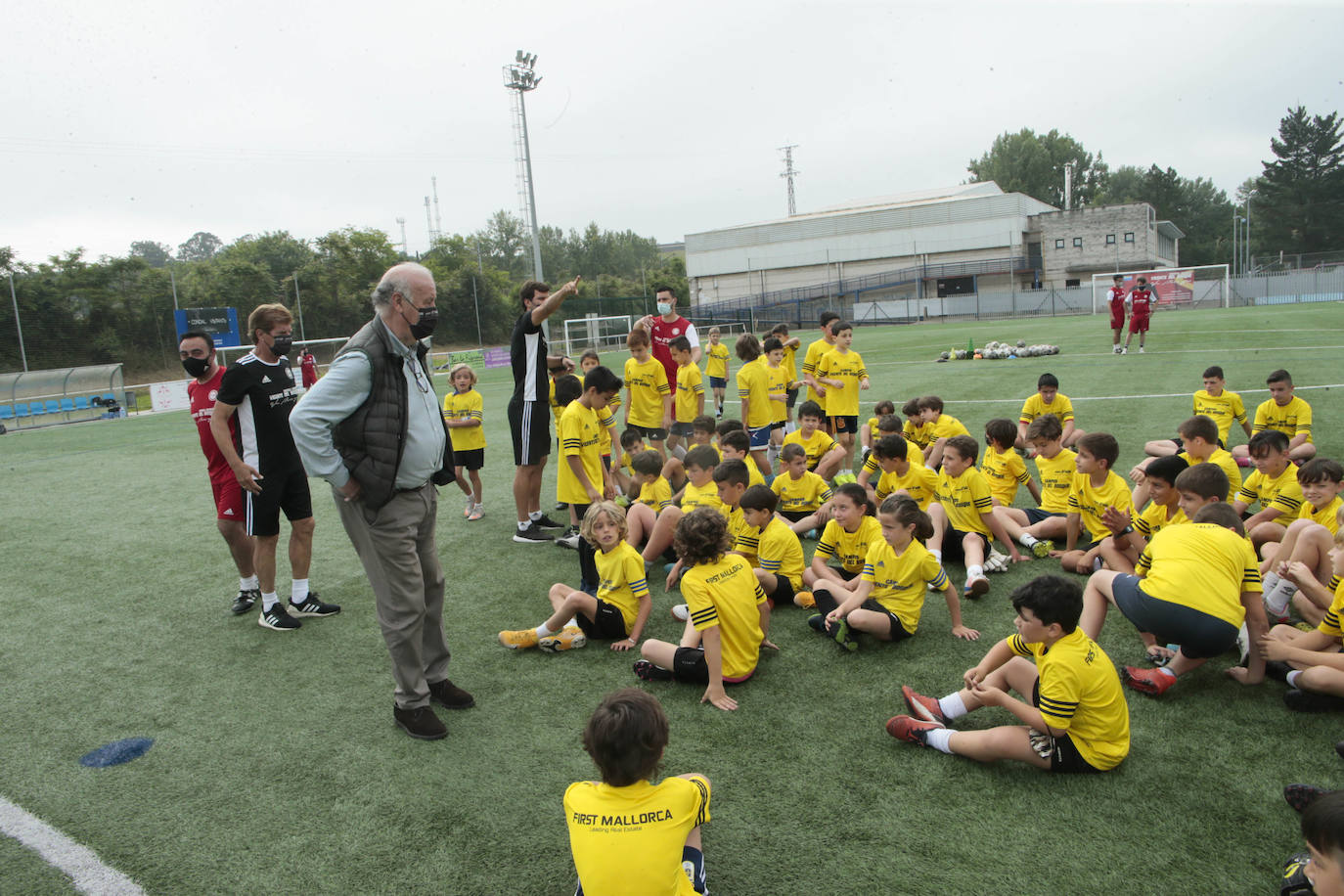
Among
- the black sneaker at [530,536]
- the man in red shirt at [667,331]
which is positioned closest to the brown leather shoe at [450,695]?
the black sneaker at [530,536]

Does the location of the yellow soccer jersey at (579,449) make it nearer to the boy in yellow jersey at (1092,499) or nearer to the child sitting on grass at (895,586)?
the child sitting on grass at (895,586)

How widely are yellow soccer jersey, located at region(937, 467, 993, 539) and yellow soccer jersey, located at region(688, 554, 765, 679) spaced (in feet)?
7.72

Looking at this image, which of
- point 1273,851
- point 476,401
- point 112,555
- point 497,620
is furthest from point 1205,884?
point 112,555

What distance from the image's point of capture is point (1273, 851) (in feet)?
8.91

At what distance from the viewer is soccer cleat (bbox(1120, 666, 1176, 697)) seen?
3.78 meters

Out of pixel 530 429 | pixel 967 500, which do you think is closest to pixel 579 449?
Result: pixel 530 429

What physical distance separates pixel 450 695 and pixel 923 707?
2.42 meters

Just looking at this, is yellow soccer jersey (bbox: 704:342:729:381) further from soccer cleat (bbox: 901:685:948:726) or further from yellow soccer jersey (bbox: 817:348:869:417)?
soccer cleat (bbox: 901:685:948:726)

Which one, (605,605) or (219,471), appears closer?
(605,605)

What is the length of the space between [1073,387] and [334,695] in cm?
1360

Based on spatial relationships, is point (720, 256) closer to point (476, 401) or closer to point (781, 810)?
point (476, 401)

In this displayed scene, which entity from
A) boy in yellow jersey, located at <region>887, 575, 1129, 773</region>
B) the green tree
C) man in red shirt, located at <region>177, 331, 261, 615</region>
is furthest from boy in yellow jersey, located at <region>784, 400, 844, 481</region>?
the green tree

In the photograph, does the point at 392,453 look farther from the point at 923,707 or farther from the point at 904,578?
the point at 904,578

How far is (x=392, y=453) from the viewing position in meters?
3.57
